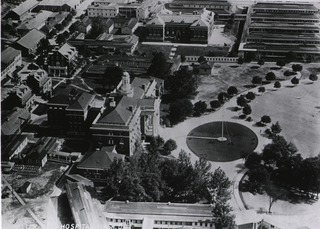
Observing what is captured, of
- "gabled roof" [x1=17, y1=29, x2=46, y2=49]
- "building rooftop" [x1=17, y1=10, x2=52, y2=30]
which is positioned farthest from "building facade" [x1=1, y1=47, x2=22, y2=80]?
"building rooftop" [x1=17, y1=10, x2=52, y2=30]

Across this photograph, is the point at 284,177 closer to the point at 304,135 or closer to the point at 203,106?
the point at 304,135

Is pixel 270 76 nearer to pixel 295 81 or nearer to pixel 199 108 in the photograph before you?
pixel 295 81

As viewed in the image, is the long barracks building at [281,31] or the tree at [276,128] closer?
the tree at [276,128]

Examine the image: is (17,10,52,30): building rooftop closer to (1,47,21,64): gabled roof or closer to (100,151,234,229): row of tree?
(1,47,21,64): gabled roof

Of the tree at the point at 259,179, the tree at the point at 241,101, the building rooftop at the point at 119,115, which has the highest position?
the building rooftop at the point at 119,115

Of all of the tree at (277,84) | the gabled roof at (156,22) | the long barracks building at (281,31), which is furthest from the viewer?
the gabled roof at (156,22)


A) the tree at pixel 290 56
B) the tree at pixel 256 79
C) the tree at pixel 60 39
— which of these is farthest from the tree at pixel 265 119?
the tree at pixel 60 39

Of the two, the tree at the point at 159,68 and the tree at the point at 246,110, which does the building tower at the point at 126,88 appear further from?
the tree at the point at 246,110

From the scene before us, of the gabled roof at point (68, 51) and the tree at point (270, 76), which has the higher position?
the gabled roof at point (68, 51)
